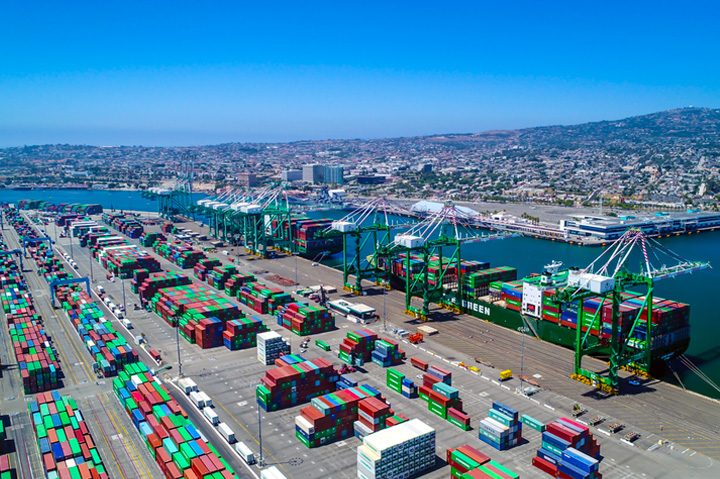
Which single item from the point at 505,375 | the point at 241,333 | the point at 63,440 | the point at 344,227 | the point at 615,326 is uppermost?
the point at 344,227

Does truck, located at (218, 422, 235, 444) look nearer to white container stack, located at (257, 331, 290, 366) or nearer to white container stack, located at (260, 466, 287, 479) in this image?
white container stack, located at (260, 466, 287, 479)

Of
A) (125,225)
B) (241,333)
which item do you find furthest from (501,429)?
(125,225)

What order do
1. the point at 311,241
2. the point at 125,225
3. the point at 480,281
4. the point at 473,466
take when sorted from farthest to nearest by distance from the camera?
1. the point at 125,225
2. the point at 311,241
3. the point at 480,281
4. the point at 473,466

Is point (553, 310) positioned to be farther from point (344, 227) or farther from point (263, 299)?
point (344, 227)

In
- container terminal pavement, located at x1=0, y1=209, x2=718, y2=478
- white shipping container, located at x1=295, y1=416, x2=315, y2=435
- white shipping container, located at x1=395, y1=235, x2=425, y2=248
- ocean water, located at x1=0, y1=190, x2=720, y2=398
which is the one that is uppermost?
white shipping container, located at x1=395, y1=235, x2=425, y2=248

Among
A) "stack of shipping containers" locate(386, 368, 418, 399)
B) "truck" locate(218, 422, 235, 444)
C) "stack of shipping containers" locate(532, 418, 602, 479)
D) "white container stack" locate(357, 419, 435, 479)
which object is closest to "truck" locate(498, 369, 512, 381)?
"stack of shipping containers" locate(386, 368, 418, 399)

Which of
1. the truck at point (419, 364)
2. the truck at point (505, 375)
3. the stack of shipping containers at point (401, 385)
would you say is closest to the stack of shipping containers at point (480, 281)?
the truck at point (419, 364)

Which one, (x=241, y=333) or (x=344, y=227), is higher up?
(x=344, y=227)

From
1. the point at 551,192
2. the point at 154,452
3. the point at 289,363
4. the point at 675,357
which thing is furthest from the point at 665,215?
the point at 154,452
